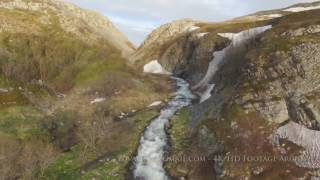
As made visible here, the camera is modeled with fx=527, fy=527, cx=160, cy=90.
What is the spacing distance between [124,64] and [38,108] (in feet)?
137

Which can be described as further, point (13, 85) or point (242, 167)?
point (13, 85)

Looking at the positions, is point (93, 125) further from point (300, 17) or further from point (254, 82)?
A: point (300, 17)

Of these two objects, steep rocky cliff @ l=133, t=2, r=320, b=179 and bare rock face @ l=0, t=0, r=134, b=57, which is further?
bare rock face @ l=0, t=0, r=134, b=57

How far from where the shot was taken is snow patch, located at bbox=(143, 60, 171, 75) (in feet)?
491

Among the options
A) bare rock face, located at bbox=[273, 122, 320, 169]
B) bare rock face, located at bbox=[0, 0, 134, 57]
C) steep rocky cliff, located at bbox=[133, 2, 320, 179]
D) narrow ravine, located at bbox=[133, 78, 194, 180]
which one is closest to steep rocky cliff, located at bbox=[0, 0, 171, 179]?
bare rock face, located at bbox=[0, 0, 134, 57]

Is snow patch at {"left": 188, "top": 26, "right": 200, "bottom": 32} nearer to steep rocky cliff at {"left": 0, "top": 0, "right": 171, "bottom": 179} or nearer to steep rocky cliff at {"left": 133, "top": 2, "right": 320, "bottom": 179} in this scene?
steep rocky cliff at {"left": 0, "top": 0, "right": 171, "bottom": 179}

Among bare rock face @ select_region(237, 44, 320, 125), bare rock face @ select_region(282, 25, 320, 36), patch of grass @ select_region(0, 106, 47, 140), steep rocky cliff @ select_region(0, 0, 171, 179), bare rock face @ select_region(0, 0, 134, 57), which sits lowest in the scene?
patch of grass @ select_region(0, 106, 47, 140)

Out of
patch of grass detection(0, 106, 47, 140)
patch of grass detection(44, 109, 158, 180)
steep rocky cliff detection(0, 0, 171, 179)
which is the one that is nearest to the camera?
patch of grass detection(44, 109, 158, 180)

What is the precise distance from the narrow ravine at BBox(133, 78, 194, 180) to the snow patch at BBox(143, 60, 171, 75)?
4597 centimetres

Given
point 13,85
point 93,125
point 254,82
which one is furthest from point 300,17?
point 13,85

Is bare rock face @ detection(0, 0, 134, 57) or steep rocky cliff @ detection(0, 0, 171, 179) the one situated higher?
bare rock face @ detection(0, 0, 134, 57)

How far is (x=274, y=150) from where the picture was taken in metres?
67.2

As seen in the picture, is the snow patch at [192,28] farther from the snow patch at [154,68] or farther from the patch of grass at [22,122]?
the patch of grass at [22,122]

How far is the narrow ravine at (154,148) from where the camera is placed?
233 ft
